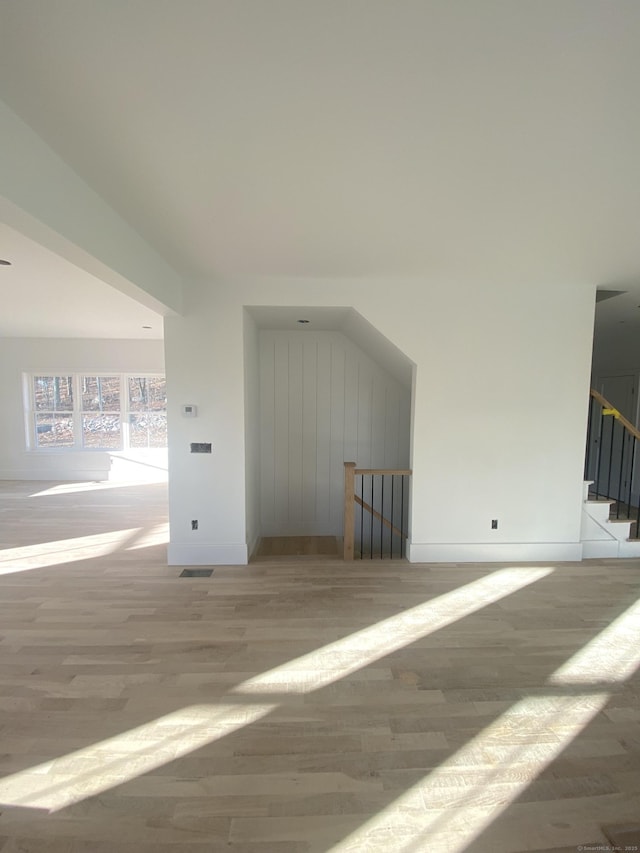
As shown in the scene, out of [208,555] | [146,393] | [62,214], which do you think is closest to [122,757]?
[208,555]

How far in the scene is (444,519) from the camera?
12.5 feet

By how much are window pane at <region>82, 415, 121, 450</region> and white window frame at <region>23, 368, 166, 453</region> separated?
67 millimetres

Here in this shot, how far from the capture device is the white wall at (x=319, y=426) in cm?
499

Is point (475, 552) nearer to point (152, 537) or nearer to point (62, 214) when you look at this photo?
point (152, 537)

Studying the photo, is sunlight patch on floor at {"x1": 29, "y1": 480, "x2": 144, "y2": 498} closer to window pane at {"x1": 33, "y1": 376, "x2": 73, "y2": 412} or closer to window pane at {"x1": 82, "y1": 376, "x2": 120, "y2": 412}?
window pane at {"x1": 82, "y1": 376, "x2": 120, "y2": 412}

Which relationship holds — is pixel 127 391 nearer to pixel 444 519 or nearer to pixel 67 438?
pixel 67 438

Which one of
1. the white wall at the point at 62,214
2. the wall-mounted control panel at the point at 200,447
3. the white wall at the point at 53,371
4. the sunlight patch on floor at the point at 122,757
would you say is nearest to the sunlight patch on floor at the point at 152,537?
the wall-mounted control panel at the point at 200,447

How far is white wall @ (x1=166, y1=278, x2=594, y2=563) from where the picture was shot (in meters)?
3.57

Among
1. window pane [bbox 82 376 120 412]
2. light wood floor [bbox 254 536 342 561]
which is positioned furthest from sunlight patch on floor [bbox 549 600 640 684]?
window pane [bbox 82 376 120 412]

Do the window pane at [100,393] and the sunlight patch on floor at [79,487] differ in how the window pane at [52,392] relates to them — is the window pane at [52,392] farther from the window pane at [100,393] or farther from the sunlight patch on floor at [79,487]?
the sunlight patch on floor at [79,487]

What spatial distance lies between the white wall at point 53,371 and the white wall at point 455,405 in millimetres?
4340

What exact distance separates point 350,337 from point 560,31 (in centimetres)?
378

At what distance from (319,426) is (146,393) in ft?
14.6

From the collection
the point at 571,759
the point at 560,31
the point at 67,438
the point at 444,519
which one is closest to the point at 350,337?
the point at 444,519
